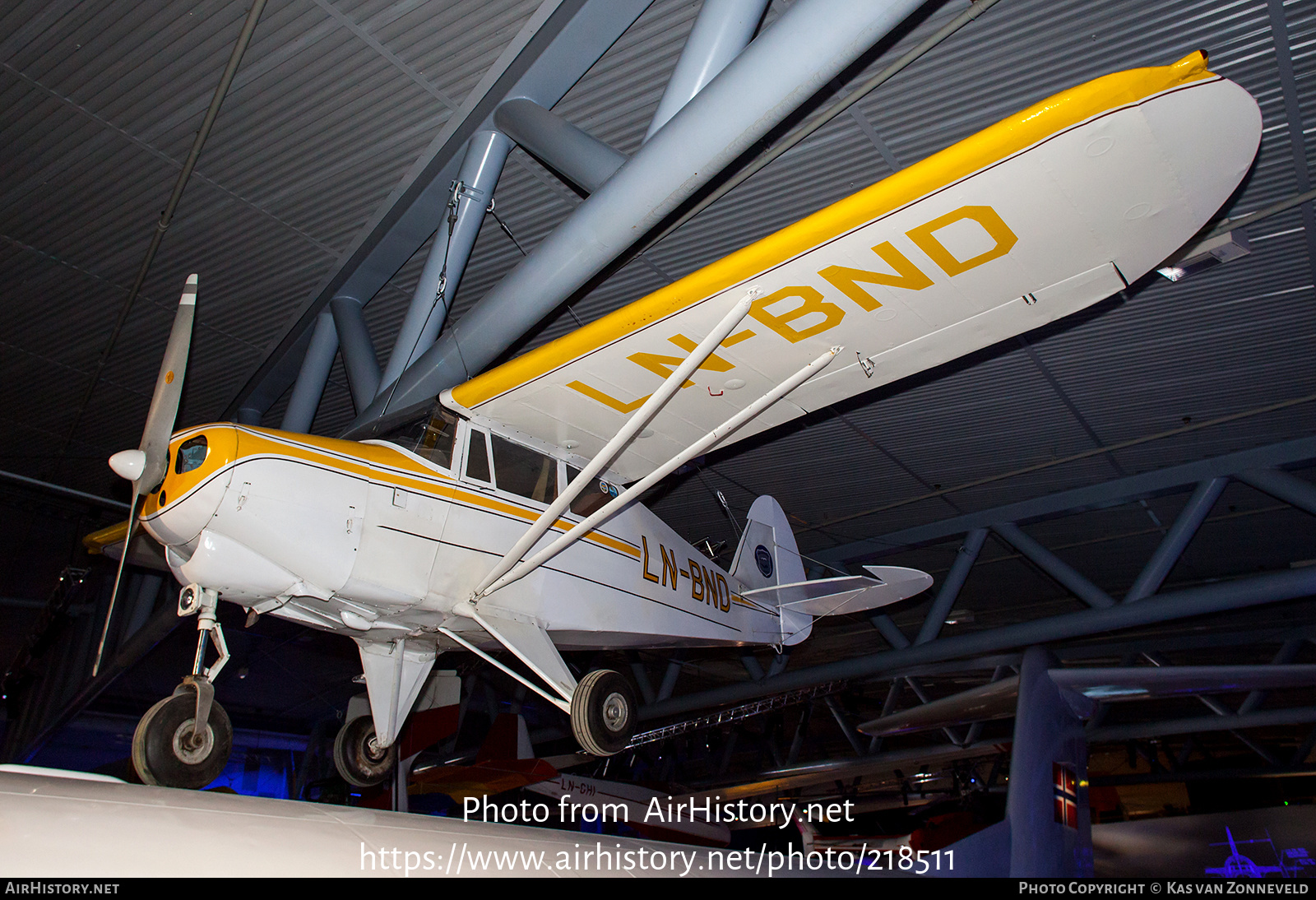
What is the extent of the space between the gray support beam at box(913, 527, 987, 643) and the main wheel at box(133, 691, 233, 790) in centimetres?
903

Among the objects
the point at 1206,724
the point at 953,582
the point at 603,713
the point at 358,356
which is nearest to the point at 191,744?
the point at 603,713

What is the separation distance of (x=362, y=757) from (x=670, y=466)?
125 inches

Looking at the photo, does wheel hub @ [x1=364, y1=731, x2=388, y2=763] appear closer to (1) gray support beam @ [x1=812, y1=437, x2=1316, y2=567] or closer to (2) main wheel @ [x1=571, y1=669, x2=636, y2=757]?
(2) main wheel @ [x1=571, y1=669, x2=636, y2=757]

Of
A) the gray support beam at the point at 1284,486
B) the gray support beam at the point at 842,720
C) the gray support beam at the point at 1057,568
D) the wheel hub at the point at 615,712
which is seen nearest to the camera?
the wheel hub at the point at 615,712

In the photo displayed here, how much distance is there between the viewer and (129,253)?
6539 mm

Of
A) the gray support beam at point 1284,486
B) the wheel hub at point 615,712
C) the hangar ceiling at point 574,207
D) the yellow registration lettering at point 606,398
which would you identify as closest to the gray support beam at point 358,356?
the hangar ceiling at point 574,207

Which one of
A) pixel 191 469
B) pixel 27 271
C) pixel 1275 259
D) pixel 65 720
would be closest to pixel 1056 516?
pixel 1275 259

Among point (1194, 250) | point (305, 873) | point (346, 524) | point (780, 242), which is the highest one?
point (1194, 250)

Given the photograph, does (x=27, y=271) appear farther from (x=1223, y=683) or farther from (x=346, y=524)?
(x=1223, y=683)

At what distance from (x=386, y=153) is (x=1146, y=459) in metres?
8.78

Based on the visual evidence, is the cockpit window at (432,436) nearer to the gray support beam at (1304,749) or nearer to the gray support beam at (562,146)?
the gray support beam at (562,146)

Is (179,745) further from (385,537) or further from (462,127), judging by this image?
(462,127)

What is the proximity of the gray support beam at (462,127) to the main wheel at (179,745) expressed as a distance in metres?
3.78

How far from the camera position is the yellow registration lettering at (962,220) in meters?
3.40
